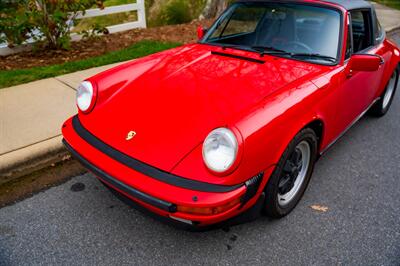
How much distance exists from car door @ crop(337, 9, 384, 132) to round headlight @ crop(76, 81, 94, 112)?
1.96 meters

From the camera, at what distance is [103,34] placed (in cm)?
669

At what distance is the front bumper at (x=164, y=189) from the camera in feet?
6.18

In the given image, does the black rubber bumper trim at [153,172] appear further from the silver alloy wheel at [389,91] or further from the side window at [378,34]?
the silver alloy wheel at [389,91]

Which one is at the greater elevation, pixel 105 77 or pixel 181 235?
pixel 105 77

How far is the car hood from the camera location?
7.02 feet

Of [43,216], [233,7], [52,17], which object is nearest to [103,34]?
[52,17]

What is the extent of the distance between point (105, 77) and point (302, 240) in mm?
1919

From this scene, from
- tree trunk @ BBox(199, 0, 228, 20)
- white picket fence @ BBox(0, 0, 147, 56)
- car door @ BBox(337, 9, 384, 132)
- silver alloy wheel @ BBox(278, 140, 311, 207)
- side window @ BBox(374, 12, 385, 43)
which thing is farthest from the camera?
tree trunk @ BBox(199, 0, 228, 20)

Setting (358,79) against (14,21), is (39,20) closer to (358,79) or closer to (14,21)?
(14,21)

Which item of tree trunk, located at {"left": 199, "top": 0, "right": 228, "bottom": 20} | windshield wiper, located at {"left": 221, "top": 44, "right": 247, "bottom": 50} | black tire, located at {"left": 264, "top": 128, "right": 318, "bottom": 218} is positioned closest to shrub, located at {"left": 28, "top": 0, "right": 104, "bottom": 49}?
windshield wiper, located at {"left": 221, "top": 44, "right": 247, "bottom": 50}

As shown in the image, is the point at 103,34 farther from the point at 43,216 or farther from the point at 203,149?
the point at 203,149

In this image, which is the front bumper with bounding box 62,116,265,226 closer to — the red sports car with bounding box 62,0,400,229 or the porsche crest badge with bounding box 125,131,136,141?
the red sports car with bounding box 62,0,400,229

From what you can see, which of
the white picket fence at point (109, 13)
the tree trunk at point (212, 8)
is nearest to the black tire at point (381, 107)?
the white picket fence at point (109, 13)

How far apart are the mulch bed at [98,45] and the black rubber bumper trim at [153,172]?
353 cm
